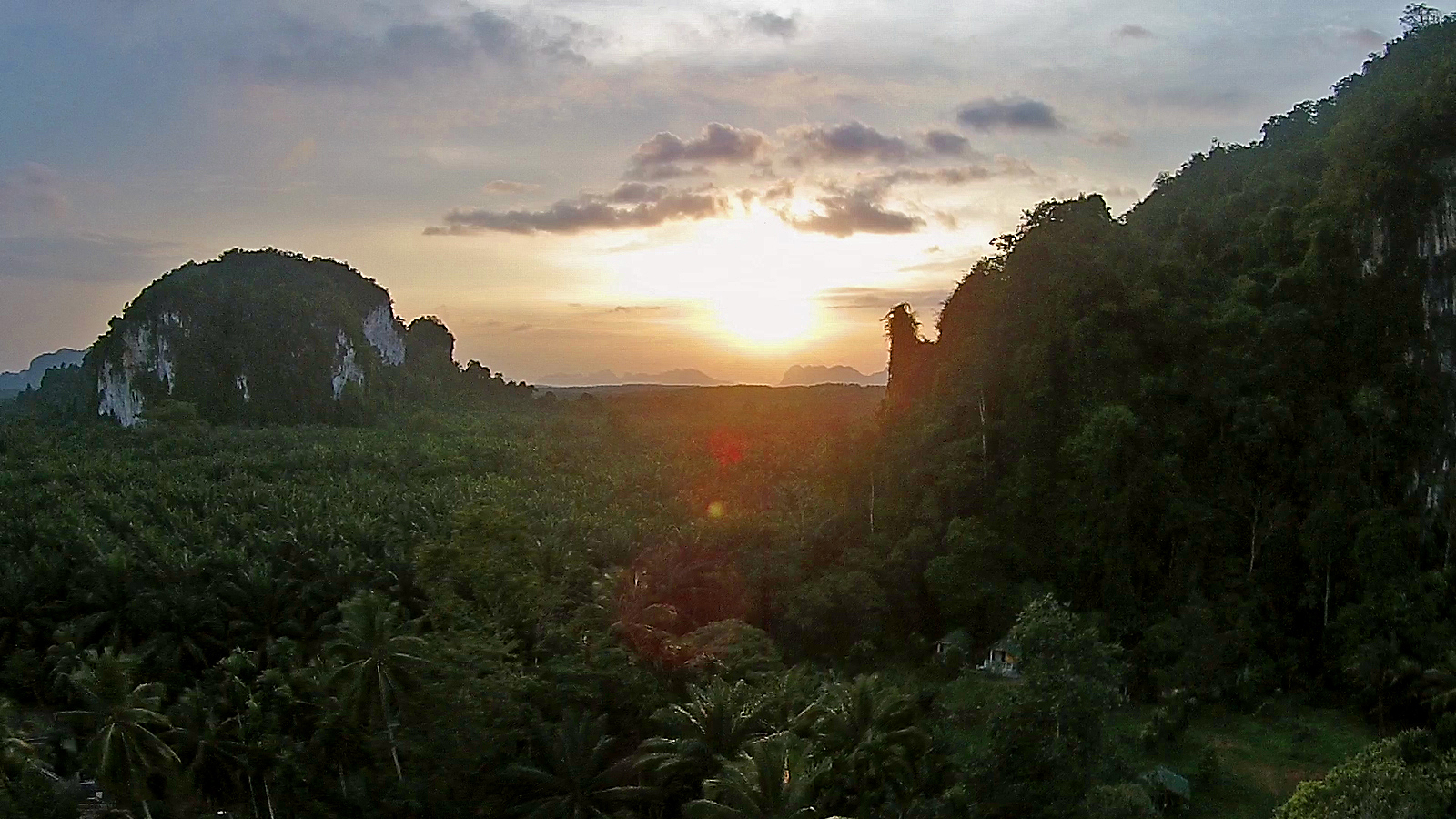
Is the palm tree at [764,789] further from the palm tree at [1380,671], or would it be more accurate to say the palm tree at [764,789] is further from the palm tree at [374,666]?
the palm tree at [1380,671]

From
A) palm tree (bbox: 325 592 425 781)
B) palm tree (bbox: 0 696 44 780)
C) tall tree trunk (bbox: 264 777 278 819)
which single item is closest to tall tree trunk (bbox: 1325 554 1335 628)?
palm tree (bbox: 325 592 425 781)

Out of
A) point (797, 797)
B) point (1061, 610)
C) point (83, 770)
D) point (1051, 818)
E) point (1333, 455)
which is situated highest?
point (1333, 455)

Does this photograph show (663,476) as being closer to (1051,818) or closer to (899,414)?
(899,414)

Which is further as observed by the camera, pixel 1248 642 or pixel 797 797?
pixel 1248 642

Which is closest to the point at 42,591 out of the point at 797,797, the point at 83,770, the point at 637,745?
the point at 83,770

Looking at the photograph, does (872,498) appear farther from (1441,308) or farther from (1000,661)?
(1441,308)

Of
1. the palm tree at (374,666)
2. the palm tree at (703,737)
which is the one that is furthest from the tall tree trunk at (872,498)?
the palm tree at (374,666)

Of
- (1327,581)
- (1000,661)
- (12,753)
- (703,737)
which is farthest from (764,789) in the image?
(1327,581)
